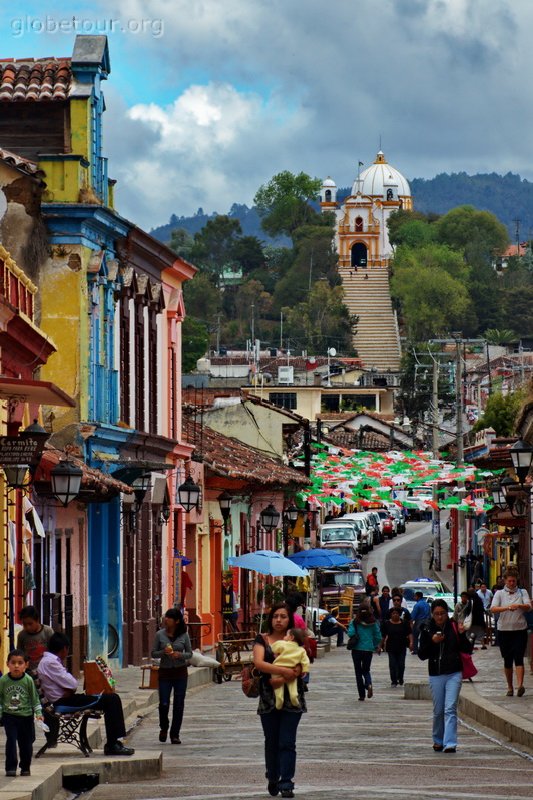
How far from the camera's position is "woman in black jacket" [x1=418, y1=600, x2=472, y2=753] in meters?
17.7

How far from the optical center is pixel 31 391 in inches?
755

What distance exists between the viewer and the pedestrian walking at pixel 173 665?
62.1ft

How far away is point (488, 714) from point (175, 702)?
373 centimetres

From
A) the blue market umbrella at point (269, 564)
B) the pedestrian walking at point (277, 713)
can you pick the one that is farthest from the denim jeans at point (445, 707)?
the blue market umbrella at point (269, 564)

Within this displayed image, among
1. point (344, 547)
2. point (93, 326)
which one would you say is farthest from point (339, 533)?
point (93, 326)

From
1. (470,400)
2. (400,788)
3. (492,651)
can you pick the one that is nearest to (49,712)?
(400,788)

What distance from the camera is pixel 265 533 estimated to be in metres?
49.5

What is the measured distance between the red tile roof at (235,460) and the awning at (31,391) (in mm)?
18185

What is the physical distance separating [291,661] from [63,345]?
47.0 feet

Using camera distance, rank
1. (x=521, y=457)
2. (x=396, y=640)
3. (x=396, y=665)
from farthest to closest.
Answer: (x=396, y=665) < (x=396, y=640) < (x=521, y=457)

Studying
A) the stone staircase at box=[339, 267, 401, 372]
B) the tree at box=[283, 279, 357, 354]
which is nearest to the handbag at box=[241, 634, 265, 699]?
the stone staircase at box=[339, 267, 401, 372]

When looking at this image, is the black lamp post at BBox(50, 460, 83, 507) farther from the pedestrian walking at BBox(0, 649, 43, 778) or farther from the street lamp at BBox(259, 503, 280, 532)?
the street lamp at BBox(259, 503, 280, 532)

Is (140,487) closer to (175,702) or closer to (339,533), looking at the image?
(175,702)

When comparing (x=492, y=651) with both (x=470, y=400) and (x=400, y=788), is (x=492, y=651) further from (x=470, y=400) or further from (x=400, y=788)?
(x=470, y=400)
